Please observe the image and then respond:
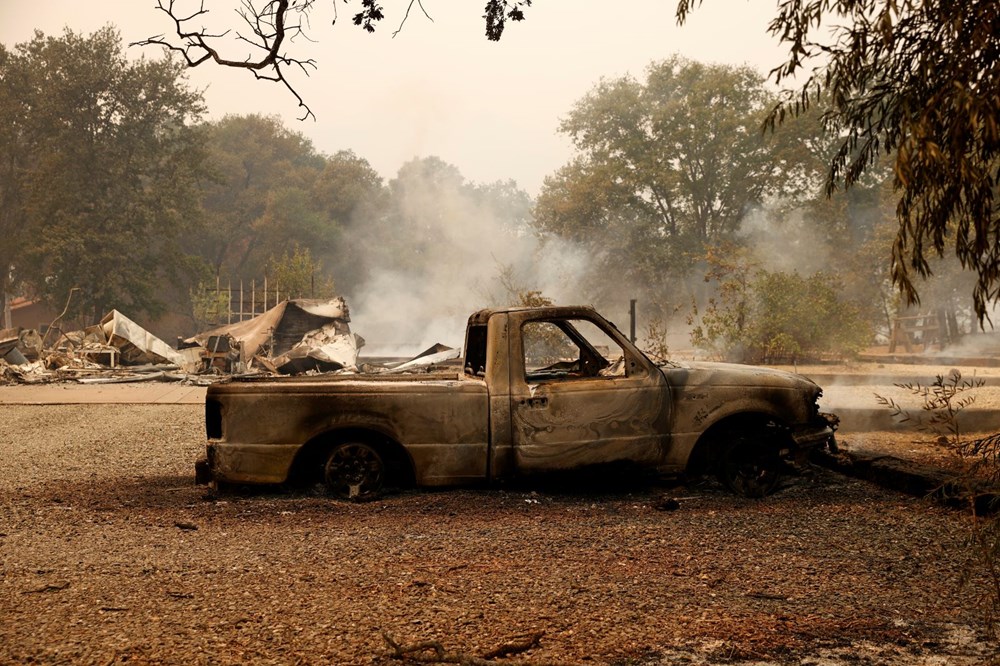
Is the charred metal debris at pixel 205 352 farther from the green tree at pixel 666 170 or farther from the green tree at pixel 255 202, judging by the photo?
the green tree at pixel 255 202

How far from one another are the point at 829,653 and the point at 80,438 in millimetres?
9812

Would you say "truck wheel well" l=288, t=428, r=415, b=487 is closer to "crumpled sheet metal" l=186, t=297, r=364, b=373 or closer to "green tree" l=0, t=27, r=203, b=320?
"crumpled sheet metal" l=186, t=297, r=364, b=373

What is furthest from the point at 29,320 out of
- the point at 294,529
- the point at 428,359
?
the point at 294,529

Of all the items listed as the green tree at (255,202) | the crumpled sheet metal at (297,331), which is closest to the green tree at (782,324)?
the crumpled sheet metal at (297,331)

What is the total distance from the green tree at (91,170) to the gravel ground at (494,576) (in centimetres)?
3673

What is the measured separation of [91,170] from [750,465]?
43.0 m

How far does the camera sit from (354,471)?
22.1 ft

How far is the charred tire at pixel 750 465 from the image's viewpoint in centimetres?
682

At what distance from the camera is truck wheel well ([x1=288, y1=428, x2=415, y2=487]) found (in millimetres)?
6680

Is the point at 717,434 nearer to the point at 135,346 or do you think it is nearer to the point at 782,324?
the point at 782,324

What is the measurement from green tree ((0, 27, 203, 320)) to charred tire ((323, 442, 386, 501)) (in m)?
37.6

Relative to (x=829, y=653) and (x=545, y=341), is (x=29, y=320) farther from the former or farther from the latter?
(x=829, y=653)

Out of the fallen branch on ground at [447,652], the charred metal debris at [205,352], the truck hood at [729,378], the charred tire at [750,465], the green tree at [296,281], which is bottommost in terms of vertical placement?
the fallen branch on ground at [447,652]

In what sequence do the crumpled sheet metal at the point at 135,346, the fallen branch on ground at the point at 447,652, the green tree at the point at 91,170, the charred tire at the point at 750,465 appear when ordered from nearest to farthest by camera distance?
1. the fallen branch on ground at the point at 447,652
2. the charred tire at the point at 750,465
3. the crumpled sheet metal at the point at 135,346
4. the green tree at the point at 91,170
